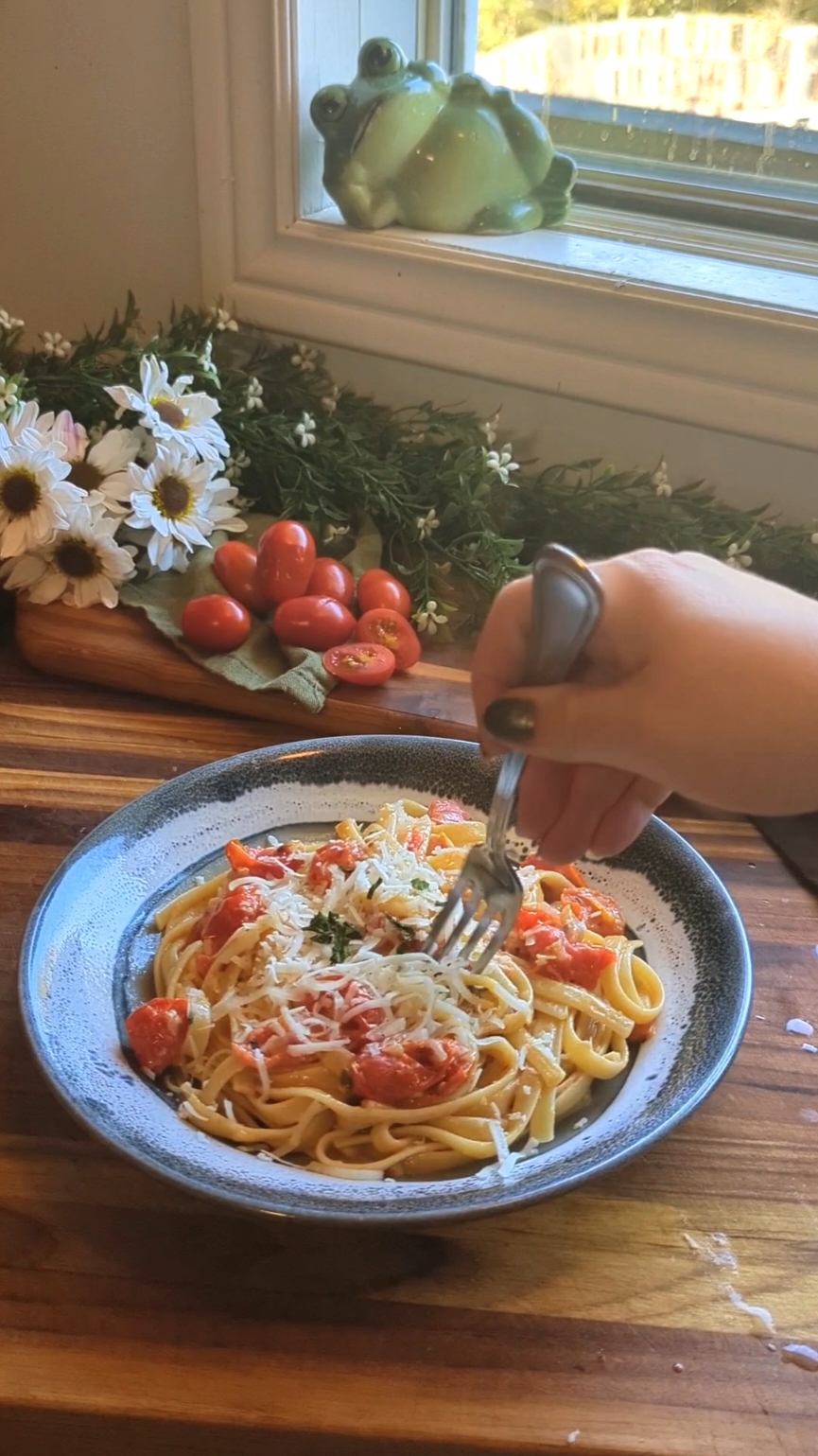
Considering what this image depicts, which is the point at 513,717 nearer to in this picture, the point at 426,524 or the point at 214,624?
the point at 214,624

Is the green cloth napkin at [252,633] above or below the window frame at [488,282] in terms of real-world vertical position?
below

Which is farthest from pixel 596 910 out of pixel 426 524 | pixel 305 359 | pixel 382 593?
pixel 305 359

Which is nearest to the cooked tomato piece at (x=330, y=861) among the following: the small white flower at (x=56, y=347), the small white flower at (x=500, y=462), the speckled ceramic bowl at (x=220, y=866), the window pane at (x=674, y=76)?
the speckled ceramic bowl at (x=220, y=866)

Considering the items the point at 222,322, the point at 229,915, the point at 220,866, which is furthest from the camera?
the point at 222,322

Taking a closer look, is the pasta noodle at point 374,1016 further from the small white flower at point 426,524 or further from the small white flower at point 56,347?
the small white flower at point 56,347

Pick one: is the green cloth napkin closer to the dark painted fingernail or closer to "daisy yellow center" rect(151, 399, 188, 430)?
"daisy yellow center" rect(151, 399, 188, 430)

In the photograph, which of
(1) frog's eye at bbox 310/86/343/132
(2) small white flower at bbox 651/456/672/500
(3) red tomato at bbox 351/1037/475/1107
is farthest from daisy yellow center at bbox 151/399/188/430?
(3) red tomato at bbox 351/1037/475/1107
